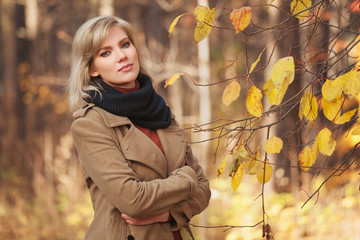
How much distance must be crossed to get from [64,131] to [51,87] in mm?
1339

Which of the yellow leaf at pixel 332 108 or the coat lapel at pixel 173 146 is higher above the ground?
the coat lapel at pixel 173 146

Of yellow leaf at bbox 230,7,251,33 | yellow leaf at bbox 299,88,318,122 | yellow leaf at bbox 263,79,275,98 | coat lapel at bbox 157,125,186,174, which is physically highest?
yellow leaf at bbox 230,7,251,33

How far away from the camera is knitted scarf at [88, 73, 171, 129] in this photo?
2430mm

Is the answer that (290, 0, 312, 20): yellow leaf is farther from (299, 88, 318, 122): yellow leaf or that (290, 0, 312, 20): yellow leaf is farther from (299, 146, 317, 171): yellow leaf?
(299, 146, 317, 171): yellow leaf

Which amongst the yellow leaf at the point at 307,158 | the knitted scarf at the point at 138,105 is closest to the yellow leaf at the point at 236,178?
the yellow leaf at the point at 307,158

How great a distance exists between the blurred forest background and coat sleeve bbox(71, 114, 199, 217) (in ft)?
3.04

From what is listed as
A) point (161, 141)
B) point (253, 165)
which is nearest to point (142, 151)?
point (161, 141)

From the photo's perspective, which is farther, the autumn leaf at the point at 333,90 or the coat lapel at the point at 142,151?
the coat lapel at the point at 142,151

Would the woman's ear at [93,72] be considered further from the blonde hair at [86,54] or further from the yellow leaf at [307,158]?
the yellow leaf at [307,158]

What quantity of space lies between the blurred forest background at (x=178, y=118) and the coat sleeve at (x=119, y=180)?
927 mm

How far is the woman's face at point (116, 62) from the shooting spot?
2488 mm

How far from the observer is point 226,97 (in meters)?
2.19

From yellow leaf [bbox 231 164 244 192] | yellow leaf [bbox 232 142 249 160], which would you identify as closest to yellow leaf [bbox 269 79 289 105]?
yellow leaf [bbox 232 142 249 160]

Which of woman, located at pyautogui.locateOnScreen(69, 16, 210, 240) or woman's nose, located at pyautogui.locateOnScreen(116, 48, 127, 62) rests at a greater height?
woman's nose, located at pyautogui.locateOnScreen(116, 48, 127, 62)
